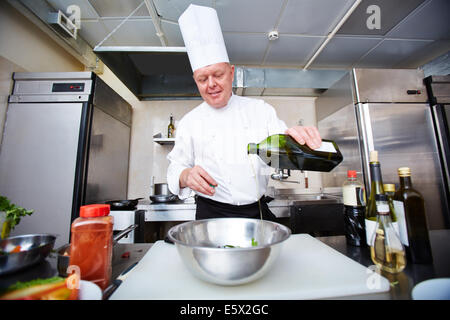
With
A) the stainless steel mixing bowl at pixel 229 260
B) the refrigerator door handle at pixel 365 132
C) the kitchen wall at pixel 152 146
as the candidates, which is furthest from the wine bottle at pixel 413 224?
the kitchen wall at pixel 152 146

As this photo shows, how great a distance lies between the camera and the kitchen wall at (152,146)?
2.23 meters

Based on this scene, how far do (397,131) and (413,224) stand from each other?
1.73 m

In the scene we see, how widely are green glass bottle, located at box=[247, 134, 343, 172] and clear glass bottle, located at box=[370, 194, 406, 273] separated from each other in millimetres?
220

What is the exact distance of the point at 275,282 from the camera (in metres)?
0.41

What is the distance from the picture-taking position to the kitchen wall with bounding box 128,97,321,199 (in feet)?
7.32

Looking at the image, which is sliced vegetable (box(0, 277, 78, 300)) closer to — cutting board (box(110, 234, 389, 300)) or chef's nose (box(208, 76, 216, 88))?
cutting board (box(110, 234, 389, 300))

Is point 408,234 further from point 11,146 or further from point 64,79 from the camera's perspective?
point 11,146

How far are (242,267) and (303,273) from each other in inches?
7.5

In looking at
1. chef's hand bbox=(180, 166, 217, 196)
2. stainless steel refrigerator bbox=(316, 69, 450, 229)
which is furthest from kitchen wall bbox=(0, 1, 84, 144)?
stainless steel refrigerator bbox=(316, 69, 450, 229)

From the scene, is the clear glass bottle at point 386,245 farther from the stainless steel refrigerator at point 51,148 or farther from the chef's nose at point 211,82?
the stainless steel refrigerator at point 51,148

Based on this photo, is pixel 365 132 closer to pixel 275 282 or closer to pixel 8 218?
pixel 275 282

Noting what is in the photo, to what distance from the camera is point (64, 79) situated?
1.55m

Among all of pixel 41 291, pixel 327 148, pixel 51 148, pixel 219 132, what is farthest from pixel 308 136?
pixel 51 148
